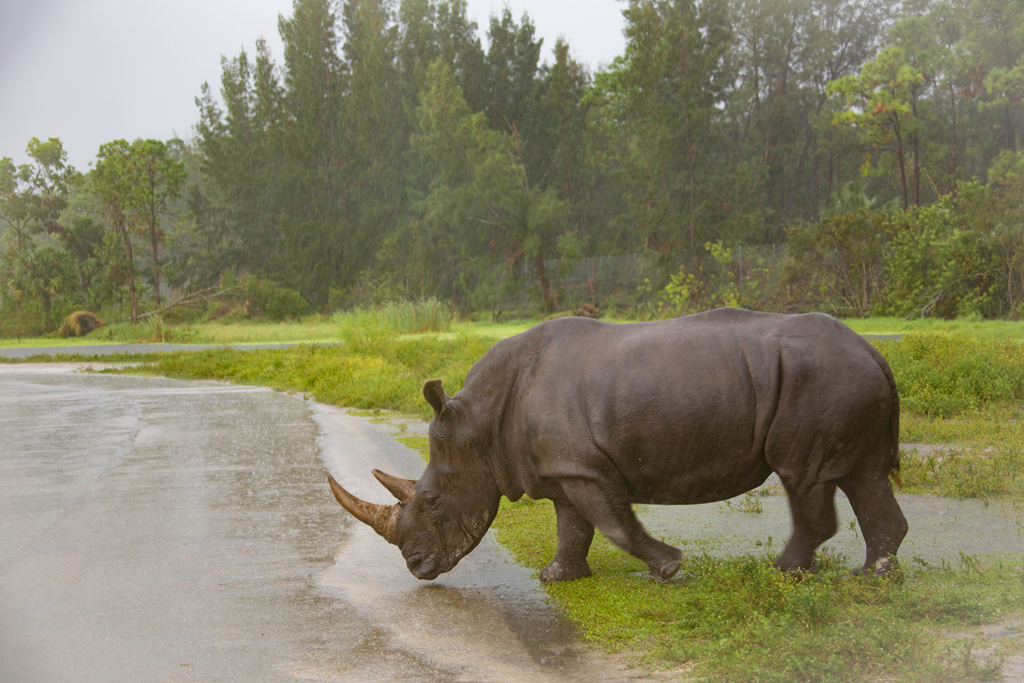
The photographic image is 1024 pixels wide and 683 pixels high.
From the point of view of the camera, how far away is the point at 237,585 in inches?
197

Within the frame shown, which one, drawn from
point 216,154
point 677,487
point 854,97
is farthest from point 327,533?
point 216,154

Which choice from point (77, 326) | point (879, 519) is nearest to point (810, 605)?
point (879, 519)

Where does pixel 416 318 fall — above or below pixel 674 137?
below

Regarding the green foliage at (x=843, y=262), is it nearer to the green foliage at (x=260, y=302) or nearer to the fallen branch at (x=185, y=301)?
the fallen branch at (x=185, y=301)

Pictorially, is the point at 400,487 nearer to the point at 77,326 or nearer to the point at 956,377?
the point at 956,377

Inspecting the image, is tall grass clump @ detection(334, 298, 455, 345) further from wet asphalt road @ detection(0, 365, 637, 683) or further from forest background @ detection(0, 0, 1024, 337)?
wet asphalt road @ detection(0, 365, 637, 683)

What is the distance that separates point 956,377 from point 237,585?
336 inches

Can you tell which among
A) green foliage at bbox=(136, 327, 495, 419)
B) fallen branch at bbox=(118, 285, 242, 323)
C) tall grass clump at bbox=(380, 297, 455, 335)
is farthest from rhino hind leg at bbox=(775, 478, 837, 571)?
fallen branch at bbox=(118, 285, 242, 323)

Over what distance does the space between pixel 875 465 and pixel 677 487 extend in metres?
0.93

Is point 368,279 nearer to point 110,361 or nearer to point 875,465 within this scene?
point 110,361

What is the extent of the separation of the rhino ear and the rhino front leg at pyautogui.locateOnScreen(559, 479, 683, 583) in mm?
810

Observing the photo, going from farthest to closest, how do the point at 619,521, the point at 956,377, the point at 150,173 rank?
1. the point at 150,173
2. the point at 956,377
3. the point at 619,521

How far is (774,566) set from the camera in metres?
4.21

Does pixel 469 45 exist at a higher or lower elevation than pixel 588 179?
higher
